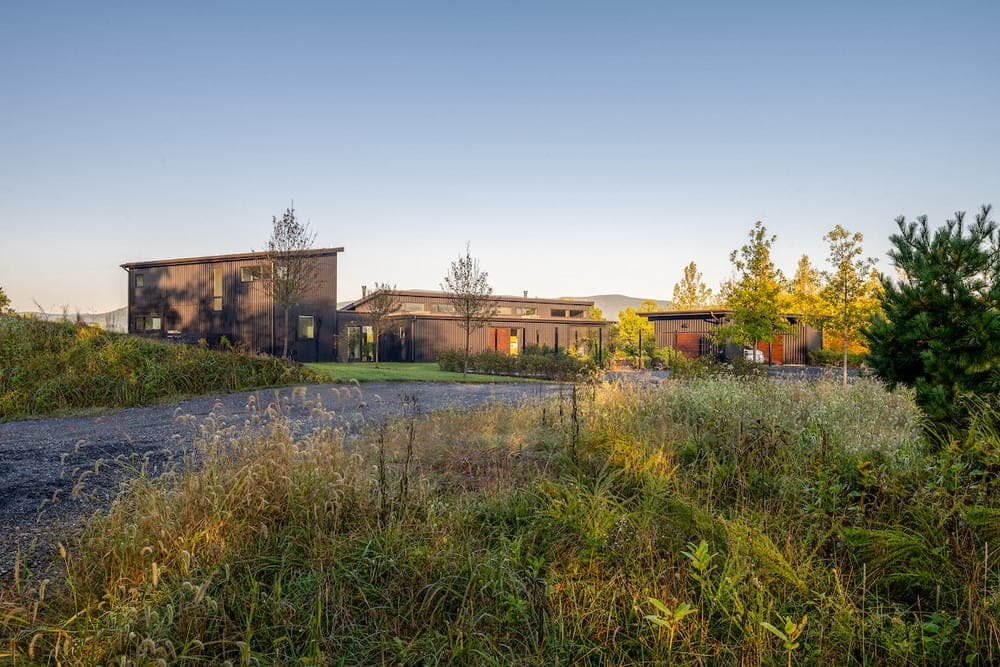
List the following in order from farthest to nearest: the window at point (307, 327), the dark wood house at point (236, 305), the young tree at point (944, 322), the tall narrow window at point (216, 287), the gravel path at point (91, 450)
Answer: the tall narrow window at point (216, 287) < the window at point (307, 327) < the dark wood house at point (236, 305) < the young tree at point (944, 322) < the gravel path at point (91, 450)

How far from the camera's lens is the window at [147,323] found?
28516 millimetres

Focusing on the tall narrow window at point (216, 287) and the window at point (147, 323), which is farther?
the window at point (147, 323)

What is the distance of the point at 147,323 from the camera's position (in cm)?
2870

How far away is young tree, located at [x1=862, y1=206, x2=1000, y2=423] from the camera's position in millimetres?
A: 4441

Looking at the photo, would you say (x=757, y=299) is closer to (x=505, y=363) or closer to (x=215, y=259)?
(x=505, y=363)

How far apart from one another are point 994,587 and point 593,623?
1788 millimetres

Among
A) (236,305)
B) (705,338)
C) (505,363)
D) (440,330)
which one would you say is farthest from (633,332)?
(236,305)

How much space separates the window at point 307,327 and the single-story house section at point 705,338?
1687cm

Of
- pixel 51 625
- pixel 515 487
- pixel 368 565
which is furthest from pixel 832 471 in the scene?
pixel 51 625

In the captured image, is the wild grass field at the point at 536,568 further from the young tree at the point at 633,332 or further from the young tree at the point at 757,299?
the young tree at the point at 633,332

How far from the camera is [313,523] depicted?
3154 mm

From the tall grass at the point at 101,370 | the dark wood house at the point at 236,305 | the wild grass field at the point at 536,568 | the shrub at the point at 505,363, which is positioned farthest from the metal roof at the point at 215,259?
Answer: the wild grass field at the point at 536,568

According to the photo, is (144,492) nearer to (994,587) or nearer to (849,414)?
(994,587)

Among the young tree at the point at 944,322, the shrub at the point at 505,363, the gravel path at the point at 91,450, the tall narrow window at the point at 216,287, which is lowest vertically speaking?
→ the gravel path at the point at 91,450
